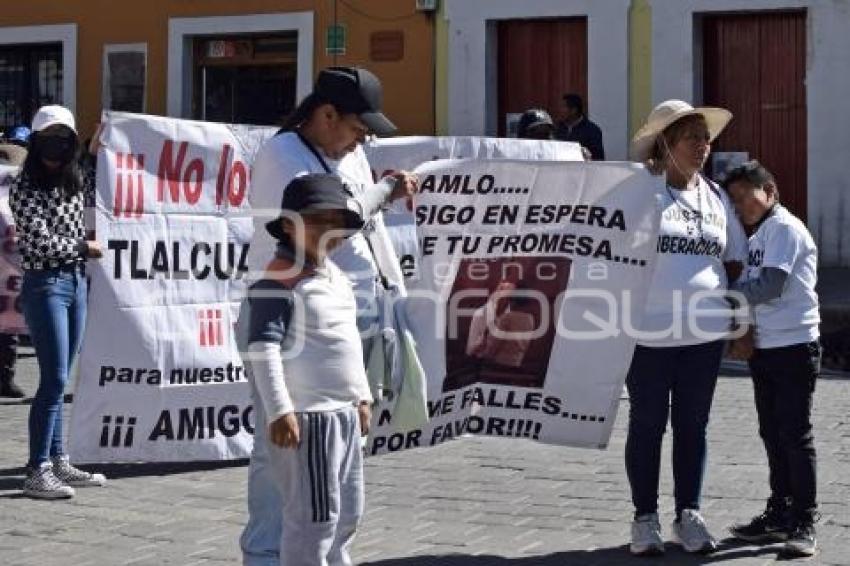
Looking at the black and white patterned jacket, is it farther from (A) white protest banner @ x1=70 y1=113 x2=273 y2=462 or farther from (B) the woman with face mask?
(A) white protest banner @ x1=70 y1=113 x2=273 y2=462

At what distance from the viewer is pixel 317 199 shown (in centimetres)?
593

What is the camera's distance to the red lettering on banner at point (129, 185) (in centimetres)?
937

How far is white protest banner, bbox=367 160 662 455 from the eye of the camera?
7.99m

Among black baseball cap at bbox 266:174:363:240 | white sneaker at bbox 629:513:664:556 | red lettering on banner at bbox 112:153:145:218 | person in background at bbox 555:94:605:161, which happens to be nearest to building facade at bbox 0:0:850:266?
person in background at bbox 555:94:605:161

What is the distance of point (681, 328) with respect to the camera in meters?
7.43

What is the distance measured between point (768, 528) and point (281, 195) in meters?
2.63

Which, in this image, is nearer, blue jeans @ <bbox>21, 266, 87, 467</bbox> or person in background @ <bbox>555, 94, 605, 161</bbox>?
blue jeans @ <bbox>21, 266, 87, 467</bbox>

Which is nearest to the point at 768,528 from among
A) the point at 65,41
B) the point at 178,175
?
the point at 178,175

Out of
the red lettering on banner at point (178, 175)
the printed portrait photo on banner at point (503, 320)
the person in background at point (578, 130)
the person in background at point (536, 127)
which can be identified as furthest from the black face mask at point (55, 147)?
the person in background at point (578, 130)

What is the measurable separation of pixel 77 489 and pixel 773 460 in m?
3.43

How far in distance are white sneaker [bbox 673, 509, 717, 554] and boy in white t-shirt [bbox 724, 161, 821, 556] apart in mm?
302

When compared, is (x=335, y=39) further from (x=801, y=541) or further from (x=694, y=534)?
(x=801, y=541)

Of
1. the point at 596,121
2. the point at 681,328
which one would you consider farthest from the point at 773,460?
the point at 596,121

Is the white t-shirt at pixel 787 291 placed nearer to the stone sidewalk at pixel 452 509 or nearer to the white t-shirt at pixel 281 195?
the stone sidewalk at pixel 452 509
